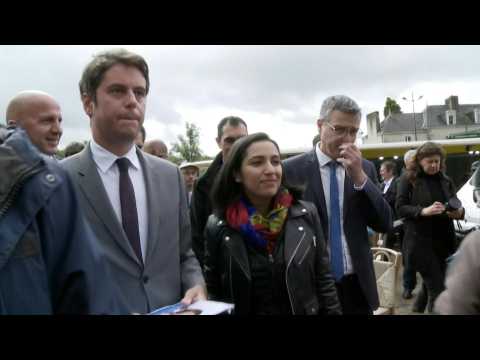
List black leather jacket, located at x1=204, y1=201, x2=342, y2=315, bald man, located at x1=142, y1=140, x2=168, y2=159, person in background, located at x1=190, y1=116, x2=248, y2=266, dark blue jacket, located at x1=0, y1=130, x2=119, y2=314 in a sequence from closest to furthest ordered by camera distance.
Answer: dark blue jacket, located at x1=0, y1=130, x2=119, y2=314 → black leather jacket, located at x1=204, y1=201, x2=342, y2=315 → person in background, located at x1=190, y1=116, x2=248, y2=266 → bald man, located at x1=142, y1=140, x2=168, y2=159

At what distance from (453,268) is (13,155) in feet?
4.44

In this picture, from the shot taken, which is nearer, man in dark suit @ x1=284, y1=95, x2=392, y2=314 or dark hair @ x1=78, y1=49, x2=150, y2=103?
dark hair @ x1=78, y1=49, x2=150, y2=103

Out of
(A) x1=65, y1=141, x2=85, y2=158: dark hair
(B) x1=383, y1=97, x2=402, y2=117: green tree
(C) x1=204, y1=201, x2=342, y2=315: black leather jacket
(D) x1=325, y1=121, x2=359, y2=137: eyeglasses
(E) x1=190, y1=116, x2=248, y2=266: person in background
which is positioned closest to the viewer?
(C) x1=204, y1=201, x2=342, y2=315: black leather jacket

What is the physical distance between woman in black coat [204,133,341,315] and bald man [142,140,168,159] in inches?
78.8

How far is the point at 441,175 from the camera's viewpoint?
4.38 m

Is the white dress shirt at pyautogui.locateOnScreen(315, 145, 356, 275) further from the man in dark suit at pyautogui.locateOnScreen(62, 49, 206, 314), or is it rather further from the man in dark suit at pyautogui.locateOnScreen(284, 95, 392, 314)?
the man in dark suit at pyautogui.locateOnScreen(62, 49, 206, 314)

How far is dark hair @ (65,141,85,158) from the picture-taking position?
3.97 m

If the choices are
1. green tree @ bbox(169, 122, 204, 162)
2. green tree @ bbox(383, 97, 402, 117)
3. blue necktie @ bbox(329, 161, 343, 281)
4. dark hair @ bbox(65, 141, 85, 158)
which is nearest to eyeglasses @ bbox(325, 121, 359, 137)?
blue necktie @ bbox(329, 161, 343, 281)

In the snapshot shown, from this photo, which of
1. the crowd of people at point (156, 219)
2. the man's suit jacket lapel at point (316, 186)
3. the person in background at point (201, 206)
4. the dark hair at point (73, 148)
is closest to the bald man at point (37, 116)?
the crowd of people at point (156, 219)

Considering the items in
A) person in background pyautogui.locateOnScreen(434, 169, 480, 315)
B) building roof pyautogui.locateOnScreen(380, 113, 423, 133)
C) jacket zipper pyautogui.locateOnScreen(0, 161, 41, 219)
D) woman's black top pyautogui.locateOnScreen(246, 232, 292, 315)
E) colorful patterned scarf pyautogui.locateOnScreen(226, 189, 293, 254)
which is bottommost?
woman's black top pyautogui.locateOnScreen(246, 232, 292, 315)
